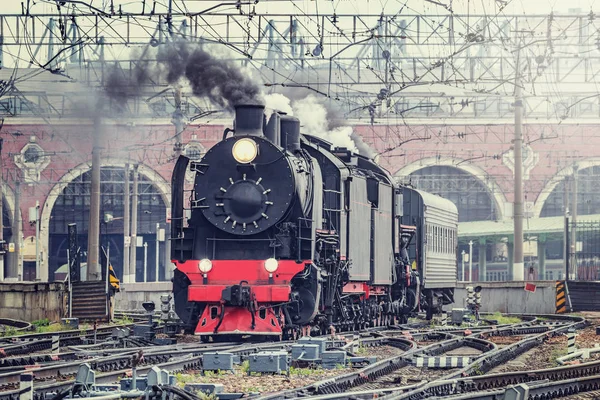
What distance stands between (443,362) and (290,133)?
22.3 ft

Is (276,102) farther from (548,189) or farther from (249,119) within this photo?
(548,189)

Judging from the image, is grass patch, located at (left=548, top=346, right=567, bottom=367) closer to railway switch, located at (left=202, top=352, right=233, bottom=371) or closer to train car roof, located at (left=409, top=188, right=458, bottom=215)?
railway switch, located at (left=202, top=352, right=233, bottom=371)

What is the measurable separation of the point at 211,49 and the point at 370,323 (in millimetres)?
7007

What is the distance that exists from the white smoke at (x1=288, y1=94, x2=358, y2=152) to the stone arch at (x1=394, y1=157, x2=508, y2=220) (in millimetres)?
41654

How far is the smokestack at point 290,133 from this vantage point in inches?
820

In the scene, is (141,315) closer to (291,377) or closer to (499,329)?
(499,329)

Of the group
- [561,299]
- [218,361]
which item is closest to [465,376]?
[218,361]

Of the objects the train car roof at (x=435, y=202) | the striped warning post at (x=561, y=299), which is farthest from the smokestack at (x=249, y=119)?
the striped warning post at (x=561, y=299)

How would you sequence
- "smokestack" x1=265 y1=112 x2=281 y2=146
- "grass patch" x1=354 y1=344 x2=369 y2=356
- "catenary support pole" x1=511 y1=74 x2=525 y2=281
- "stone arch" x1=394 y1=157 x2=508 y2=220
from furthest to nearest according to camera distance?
"stone arch" x1=394 y1=157 x2=508 y2=220
"catenary support pole" x1=511 y1=74 x2=525 y2=281
"smokestack" x1=265 y1=112 x2=281 y2=146
"grass patch" x1=354 y1=344 x2=369 y2=356

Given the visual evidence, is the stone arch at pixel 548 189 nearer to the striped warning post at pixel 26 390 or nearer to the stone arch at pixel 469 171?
the stone arch at pixel 469 171

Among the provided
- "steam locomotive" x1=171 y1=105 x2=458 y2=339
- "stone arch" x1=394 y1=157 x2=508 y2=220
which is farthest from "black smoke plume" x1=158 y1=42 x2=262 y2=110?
"stone arch" x1=394 y1=157 x2=508 y2=220

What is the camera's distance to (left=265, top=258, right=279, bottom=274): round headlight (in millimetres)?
19797

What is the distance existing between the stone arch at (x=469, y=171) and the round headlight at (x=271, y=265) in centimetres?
5077

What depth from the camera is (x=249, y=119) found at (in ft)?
67.5
